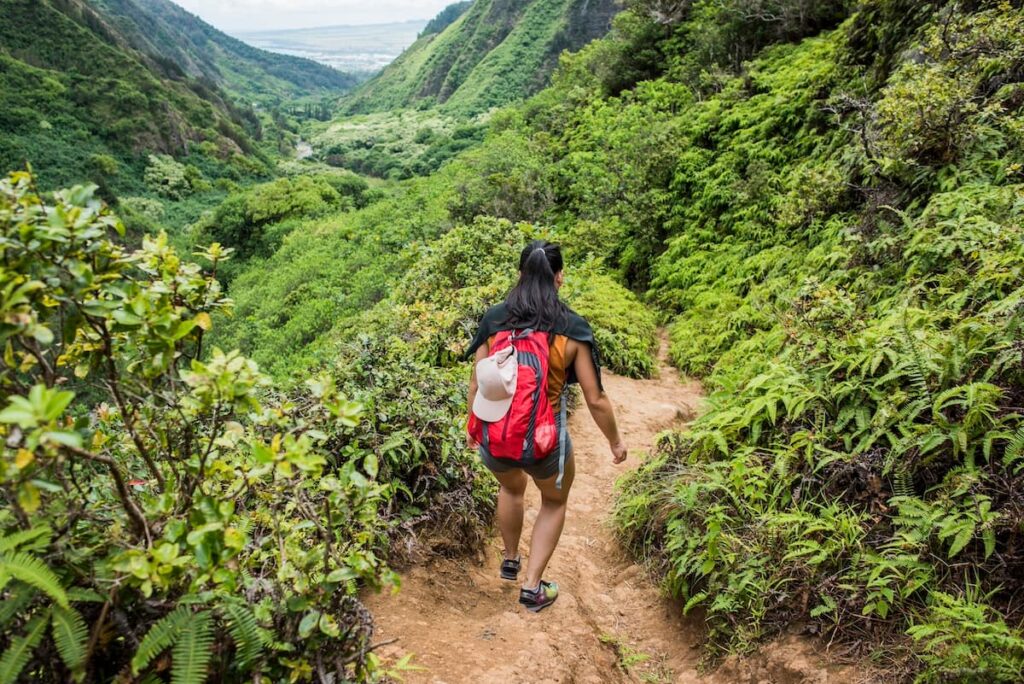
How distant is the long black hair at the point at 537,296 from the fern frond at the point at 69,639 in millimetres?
2217

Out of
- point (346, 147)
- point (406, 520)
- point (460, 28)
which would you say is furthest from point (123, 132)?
point (406, 520)

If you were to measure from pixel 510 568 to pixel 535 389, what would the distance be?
1325mm

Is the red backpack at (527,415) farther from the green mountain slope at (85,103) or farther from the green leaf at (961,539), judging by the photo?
the green mountain slope at (85,103)

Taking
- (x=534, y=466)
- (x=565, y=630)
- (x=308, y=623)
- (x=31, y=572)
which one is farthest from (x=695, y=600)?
(x=31, y=572)

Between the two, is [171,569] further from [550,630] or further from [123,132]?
[123,132]

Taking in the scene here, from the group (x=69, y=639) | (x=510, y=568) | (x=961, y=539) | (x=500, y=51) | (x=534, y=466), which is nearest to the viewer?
(x=69, y=639)

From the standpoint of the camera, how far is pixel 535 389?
3238 mm

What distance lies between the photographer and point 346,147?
3930 inches

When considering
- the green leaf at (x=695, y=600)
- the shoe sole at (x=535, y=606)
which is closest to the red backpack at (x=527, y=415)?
the shoe sole at (x=535, y=606)

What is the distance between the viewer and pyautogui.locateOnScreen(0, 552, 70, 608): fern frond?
155cm

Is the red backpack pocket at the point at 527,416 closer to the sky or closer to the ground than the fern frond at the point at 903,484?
closer to the sky

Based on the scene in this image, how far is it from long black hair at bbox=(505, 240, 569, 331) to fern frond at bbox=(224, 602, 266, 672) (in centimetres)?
190

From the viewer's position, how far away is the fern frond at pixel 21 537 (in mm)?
1594

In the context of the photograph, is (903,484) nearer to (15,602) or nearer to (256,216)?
(15,602)
